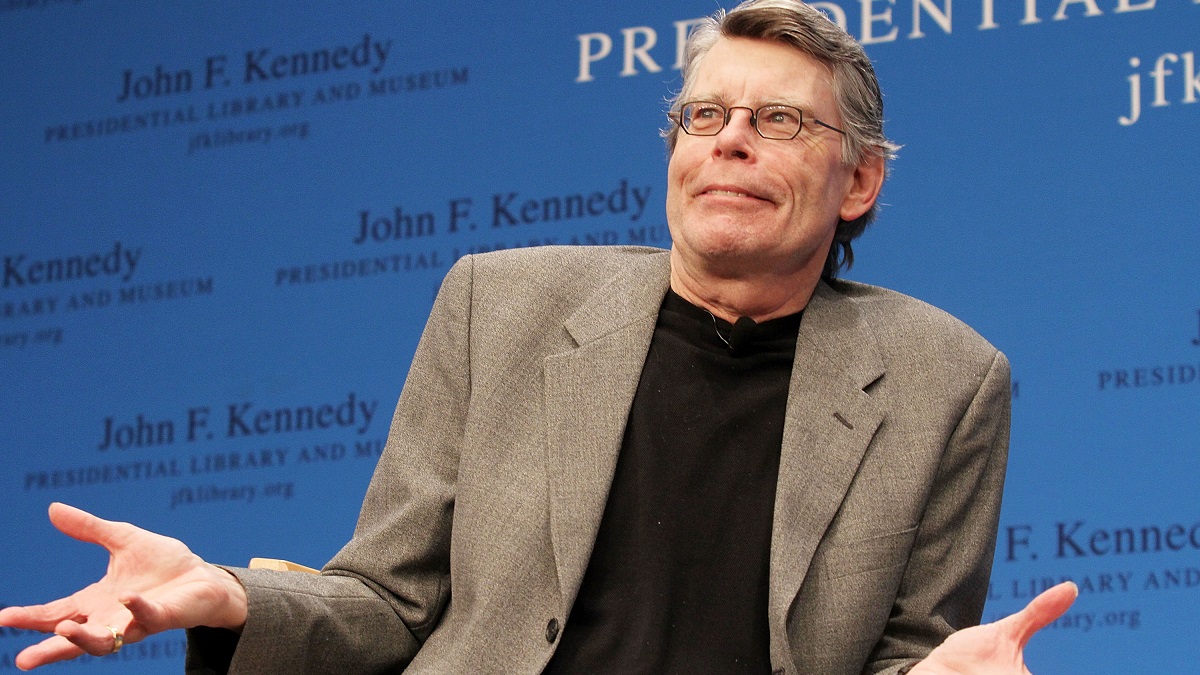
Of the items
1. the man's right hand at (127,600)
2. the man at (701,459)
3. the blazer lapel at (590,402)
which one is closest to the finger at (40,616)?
the man's right hand at (127,600)

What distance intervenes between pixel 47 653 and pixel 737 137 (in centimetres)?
117

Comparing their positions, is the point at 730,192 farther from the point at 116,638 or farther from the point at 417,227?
the point at 417,227

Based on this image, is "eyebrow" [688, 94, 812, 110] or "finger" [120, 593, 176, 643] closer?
"finger" [120, 593, 176, 643]

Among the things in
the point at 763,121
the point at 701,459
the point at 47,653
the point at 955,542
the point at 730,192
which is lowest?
the point at 47,653

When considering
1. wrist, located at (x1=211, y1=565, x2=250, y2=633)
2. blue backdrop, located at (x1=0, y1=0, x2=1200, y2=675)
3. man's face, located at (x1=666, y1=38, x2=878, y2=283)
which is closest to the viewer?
wrist, located at (x1=211, y1=565, x2=250, y2=633)

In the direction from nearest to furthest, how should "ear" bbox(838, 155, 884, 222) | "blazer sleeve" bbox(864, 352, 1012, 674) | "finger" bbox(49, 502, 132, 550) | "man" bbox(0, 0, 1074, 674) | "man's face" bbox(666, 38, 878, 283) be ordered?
1. "finger" bbox(49, 502, 132, 550)
2. "man" bbox(0, 0, 1074, 674)
3. "blazer sleeve" bbox(864, 352, 1012, 674)
4. "man's face" bbox(666, 38, 878, 283)
5. "ear" bbox(838, 155, 884, 222)

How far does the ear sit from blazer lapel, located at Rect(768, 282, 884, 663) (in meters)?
0.21

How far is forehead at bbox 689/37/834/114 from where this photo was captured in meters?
Result: 2.32

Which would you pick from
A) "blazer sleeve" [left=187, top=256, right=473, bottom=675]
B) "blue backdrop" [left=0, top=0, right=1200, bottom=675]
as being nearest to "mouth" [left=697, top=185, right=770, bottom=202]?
"blazer sleeve" [left=187, top=256, right=473, bottom=675]

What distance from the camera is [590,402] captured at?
2148 mm

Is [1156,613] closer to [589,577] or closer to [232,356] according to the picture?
[589,577]

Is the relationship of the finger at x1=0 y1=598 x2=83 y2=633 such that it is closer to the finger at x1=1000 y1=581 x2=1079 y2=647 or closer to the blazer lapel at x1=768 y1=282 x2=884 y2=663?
the blazer lapel at x1=768 y1=282 x2=884 y2=663

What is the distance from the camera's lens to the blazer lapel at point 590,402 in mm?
2025

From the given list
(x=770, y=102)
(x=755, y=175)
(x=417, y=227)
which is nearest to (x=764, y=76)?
(x=770, y=102)
